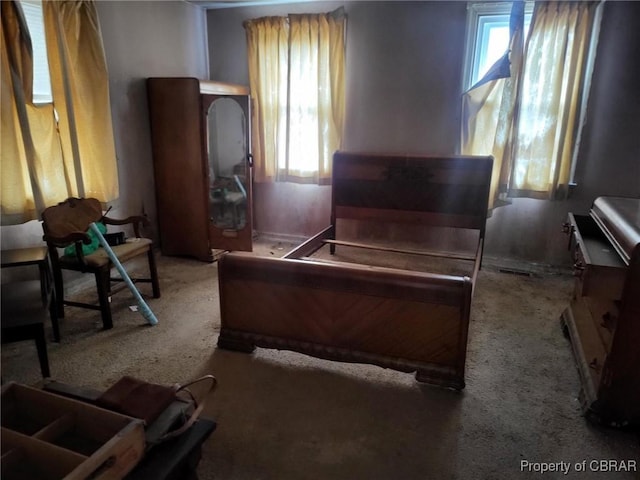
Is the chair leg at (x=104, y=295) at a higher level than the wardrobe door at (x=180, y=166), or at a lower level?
lower

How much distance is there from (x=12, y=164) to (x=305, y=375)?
6.92ft

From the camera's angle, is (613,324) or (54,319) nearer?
(613,324)

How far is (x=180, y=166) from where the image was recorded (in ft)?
12.3

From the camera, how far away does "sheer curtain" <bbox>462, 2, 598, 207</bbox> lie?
3.30 m

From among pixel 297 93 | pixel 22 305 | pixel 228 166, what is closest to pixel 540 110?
pixel 297 93

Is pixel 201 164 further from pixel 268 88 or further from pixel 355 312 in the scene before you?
pixel 355 312

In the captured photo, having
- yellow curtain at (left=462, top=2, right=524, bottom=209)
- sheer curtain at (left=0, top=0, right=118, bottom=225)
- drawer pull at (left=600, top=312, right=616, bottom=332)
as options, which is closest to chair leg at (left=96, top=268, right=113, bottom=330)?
sheer curtain at (left=0, top=0, right=118, bottom=225)

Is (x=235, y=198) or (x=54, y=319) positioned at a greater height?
(x=235, y=198)

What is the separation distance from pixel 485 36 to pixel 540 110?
0.78 m

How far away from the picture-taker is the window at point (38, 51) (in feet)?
8.79

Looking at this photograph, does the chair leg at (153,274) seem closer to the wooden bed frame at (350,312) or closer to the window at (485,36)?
the wooden bed frame at (350,312)

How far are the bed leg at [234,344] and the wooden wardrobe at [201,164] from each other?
5.01 ft

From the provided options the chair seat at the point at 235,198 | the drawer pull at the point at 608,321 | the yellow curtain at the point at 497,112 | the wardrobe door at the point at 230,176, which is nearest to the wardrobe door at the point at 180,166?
the wardrobe door at the point at 230,176

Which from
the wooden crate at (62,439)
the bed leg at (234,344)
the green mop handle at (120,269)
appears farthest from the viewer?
the green mop handle at (120,269)
